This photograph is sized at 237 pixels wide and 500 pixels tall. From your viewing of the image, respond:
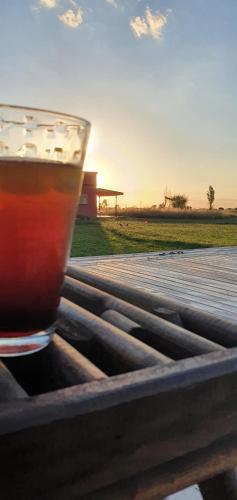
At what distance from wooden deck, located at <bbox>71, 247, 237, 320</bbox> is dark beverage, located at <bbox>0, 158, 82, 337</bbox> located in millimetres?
3419

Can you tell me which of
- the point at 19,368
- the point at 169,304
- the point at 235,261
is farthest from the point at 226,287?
the point at 19,368

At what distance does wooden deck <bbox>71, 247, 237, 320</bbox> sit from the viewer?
15.3 ft

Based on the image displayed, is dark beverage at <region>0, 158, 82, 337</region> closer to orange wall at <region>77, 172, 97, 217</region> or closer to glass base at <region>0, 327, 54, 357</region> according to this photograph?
glass base at <region>0, 327, 54, 357</region>

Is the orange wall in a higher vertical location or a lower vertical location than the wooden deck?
higher

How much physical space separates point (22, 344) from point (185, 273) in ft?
18.8

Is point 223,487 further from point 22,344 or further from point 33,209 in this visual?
point 33,209

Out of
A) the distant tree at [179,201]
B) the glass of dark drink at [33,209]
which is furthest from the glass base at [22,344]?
the distant tree at [179,201]

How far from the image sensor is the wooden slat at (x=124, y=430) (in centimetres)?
46

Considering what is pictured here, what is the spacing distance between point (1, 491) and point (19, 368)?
0.21 metres

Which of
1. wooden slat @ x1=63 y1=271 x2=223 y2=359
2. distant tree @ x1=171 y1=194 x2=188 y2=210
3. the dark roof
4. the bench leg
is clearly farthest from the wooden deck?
distant tree @ x1=171 y1=194 x2=188 y2=210

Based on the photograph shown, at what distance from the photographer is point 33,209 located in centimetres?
58

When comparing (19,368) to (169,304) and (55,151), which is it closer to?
(55,151)

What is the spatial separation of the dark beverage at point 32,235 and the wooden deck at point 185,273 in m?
3.42

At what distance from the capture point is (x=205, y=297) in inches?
188
